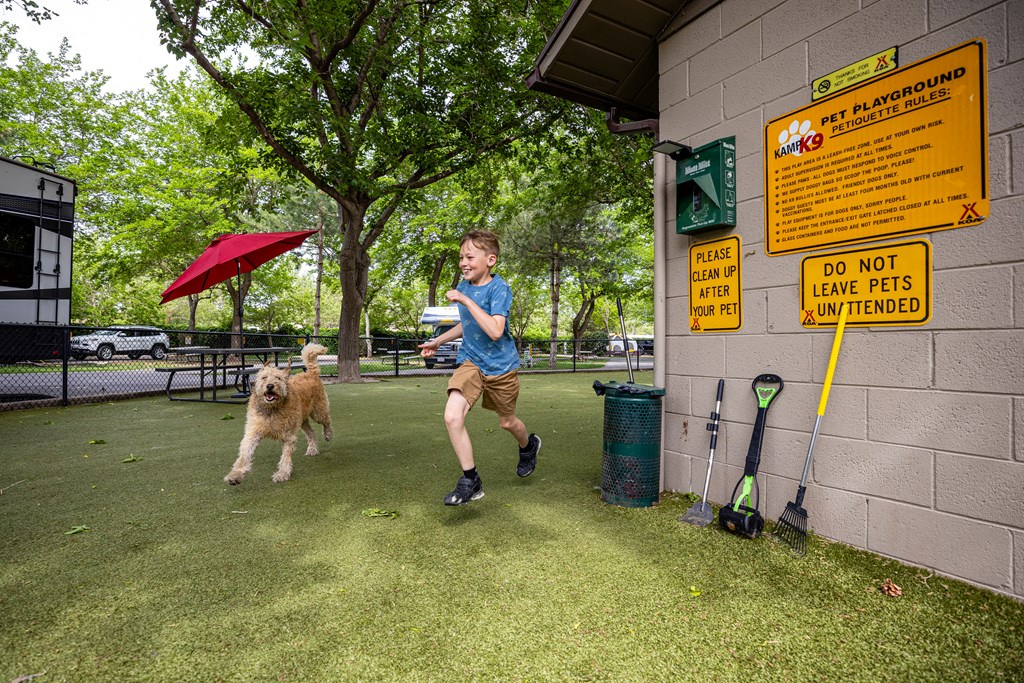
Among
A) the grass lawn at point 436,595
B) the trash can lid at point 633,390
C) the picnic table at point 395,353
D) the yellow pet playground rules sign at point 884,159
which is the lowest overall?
the grass lawn at point 436,595

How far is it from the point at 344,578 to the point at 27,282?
9343 mm

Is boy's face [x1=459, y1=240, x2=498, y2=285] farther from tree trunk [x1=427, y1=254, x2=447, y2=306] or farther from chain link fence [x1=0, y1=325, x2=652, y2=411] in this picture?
tree trunk [x1=427, y1=254, x2=447, y2=306]

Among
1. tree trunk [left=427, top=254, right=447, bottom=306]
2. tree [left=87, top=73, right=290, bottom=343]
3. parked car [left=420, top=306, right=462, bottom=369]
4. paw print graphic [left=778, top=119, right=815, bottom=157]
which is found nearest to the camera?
paw print graphic [left=778, top=119, right=815, bottom=157]

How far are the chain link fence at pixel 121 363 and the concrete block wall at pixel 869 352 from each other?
108cm

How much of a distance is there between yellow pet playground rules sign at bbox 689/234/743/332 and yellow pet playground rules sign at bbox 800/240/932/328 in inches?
16.0

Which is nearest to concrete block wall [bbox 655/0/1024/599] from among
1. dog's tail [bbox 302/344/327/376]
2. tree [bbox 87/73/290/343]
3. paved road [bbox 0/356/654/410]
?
dog's tail [bbox 302/344/327/376]

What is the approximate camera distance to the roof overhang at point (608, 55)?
3426 mm

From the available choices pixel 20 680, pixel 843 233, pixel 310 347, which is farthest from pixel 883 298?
pixel 310 347

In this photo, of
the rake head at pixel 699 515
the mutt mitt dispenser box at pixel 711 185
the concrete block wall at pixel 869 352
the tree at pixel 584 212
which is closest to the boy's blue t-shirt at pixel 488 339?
the concrete block wall at pixel 869 352

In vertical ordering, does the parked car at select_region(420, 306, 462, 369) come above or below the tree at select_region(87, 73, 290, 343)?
below

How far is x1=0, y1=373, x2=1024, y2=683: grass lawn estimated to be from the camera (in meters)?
1.64

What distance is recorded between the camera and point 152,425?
6.18 metres

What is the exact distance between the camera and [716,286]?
10.3 ft

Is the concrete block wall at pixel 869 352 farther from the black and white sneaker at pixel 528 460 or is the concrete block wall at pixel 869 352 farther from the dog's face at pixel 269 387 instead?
the dog's face at pixel 269 387
